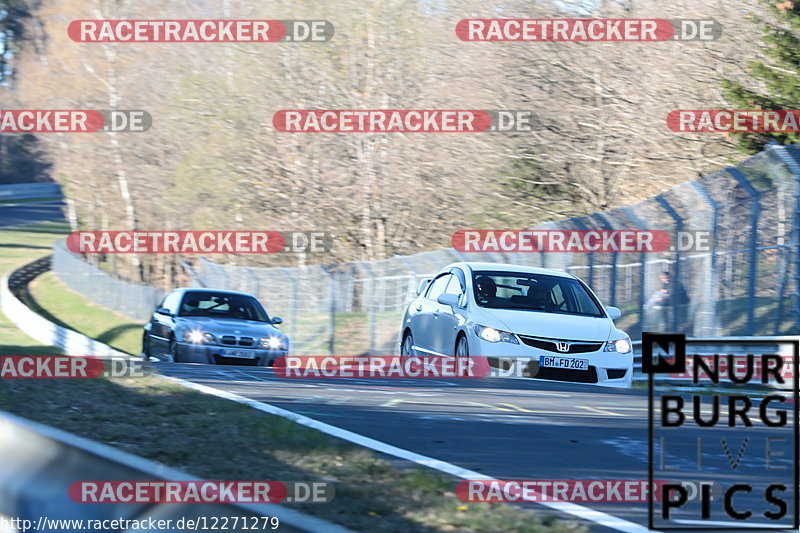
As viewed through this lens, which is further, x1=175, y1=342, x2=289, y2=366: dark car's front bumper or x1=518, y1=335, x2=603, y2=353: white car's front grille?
x1=175, y1=342, x2=289, y2=366: dark car's front bumper

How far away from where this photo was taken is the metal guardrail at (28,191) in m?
92.3

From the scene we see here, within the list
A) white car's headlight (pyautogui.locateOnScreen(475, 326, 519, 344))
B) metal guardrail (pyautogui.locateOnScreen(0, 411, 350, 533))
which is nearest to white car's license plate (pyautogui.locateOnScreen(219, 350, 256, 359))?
white car's headlight (pyautogui.locateOnScreen(475, 326, 519, 344))

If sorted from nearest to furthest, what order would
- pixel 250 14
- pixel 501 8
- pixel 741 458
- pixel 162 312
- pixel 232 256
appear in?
pixel 741 458 < pixel 162 312 < pixel 501 8 < pixel 250 14 < pixel 232 256

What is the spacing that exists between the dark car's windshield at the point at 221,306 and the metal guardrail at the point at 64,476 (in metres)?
14.0

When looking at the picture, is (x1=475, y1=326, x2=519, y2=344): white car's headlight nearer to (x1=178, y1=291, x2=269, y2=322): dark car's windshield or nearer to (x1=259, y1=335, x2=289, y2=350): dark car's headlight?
(x1=259, y1=335, x2=289, y2=350): dark car's headlight

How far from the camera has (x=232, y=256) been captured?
4681cm

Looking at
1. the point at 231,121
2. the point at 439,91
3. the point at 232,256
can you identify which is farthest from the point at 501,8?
the point at 232,256

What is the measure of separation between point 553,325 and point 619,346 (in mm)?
828

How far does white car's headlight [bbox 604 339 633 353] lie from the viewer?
13.6m

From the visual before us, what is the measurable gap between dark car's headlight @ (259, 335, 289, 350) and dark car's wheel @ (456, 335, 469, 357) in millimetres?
5072

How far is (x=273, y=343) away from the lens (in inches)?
728

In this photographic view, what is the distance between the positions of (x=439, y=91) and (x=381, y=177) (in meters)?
3.81

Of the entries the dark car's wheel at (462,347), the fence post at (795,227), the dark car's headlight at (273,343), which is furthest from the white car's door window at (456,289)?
the fence post at (795,227)

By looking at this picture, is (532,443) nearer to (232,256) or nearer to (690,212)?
(690,212)
